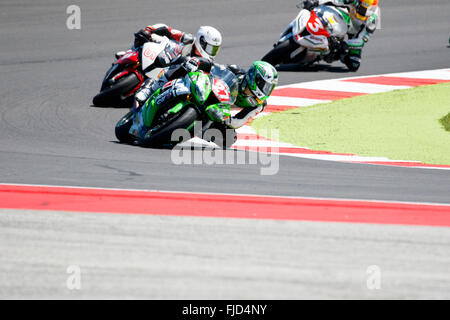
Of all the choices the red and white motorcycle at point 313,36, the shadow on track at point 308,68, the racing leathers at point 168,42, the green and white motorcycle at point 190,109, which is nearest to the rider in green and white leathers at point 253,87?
the green and white motorcycle at point 190,109

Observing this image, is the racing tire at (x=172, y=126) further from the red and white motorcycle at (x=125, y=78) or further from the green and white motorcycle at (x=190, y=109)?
the red and white motorcycle at (x=125, y=78)

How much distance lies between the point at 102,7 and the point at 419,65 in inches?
274

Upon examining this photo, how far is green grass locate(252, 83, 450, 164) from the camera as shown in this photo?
27.8 feet

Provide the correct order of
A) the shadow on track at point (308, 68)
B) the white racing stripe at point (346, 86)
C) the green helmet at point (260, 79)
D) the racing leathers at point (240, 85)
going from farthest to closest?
1. the shadow on track at point (308, 68)
2. the white racing stripe at point (346, 86)
3. the racing leathers at point (240, 85)
4. the green helmet at point (260, 79)

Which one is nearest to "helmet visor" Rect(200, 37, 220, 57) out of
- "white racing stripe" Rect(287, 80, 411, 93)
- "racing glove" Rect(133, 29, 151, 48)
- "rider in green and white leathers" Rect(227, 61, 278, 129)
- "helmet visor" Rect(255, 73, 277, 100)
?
"rider in green and white leathers" Rect(227, 61, 278, 129)

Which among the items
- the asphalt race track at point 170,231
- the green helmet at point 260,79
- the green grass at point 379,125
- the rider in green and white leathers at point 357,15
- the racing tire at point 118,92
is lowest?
the asphalt race track at point 170,231

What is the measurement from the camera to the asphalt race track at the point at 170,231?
414 centimetres

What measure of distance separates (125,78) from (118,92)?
21cm

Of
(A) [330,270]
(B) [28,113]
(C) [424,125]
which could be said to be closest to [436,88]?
(C) [424,125]

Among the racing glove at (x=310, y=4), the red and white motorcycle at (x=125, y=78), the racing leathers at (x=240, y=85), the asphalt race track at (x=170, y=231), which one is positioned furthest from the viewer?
the racing glove at (x=310, y=4)

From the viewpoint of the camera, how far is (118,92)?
10180 millimetres

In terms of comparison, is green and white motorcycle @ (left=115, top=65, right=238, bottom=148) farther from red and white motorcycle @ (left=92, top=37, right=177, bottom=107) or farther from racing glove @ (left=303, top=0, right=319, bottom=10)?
racing glove @ (left=303, top=0, right=319, bottom=10)

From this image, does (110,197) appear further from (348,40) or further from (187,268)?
(348,40)

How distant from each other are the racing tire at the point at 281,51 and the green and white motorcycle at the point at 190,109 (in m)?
4.60
